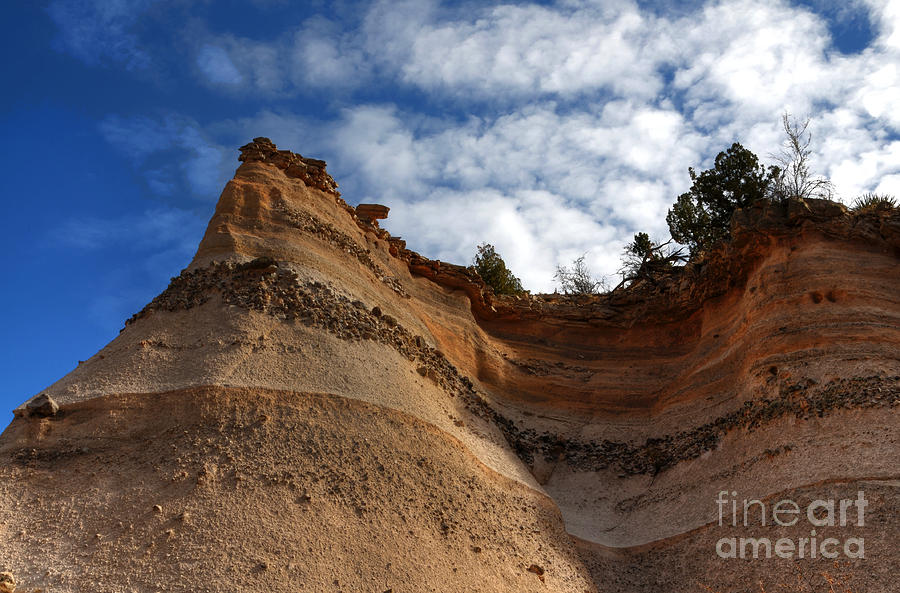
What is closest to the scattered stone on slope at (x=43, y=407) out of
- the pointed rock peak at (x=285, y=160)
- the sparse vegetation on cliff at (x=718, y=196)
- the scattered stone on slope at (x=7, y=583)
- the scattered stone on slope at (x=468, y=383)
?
the scattered stone on slope at (x=468, y=383)

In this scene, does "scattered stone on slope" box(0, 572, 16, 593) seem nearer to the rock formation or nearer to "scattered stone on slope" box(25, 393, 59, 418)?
the rock formation

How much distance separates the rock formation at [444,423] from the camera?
Result: 10648mm

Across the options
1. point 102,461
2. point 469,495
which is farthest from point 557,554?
point 102,461

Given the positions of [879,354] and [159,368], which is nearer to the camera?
[159,368]

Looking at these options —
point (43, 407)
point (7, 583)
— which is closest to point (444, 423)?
point (43, 407)

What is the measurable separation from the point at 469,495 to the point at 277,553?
3984 millimetres

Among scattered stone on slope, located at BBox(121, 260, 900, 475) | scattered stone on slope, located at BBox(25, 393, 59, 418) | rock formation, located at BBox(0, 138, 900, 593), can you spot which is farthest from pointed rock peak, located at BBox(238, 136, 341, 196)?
scattered stone on slope, located at BBox(25, 393, 59, 418)

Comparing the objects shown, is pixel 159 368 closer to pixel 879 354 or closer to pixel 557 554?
pixel 557 554

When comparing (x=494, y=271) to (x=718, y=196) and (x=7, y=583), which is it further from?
(x=7, y=583)

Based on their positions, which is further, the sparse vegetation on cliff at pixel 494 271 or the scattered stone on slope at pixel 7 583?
the sparse vegetation on cliff at pixel 494 271

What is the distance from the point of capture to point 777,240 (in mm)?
17344

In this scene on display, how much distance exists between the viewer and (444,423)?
576 inches

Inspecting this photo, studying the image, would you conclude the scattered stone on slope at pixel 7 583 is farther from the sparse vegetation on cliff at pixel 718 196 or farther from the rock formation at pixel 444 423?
the sparse vegetation on cliff at pixel 718 196

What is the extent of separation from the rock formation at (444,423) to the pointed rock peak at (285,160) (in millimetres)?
62
